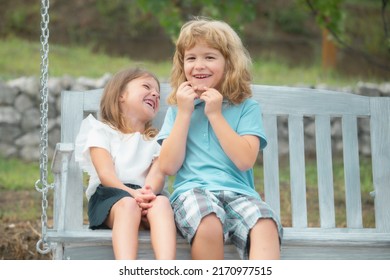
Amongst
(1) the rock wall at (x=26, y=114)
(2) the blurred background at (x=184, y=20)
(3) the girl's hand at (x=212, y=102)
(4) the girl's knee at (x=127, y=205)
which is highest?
(2) the blurred background at (x=184, y=20)

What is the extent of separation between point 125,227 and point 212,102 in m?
0.59

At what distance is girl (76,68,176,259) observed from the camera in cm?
304

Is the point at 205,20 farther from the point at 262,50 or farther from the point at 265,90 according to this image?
the point at 262,50

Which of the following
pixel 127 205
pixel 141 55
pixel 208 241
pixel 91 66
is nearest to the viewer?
pixel 208 241

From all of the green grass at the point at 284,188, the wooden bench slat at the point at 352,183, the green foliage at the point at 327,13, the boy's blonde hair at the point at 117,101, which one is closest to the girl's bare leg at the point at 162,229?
the boy's blonde hair at the point at 117,101

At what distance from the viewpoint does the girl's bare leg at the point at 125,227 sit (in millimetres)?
2988

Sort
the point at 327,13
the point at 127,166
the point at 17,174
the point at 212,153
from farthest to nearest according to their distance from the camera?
the point at 17,174 < the point at 327,13 < the point at 127,166 < the point at 212,153

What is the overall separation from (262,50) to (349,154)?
319 inches

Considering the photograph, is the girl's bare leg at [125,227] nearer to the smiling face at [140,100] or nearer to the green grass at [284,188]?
the smiling face at [140,100]

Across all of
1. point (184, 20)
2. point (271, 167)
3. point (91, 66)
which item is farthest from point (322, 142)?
point (184, 20)

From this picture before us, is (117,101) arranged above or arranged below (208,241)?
above

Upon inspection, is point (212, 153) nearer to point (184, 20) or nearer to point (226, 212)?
point (226, 212)

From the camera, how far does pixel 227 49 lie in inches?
133

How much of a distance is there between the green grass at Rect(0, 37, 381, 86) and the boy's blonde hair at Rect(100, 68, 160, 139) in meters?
5.08
